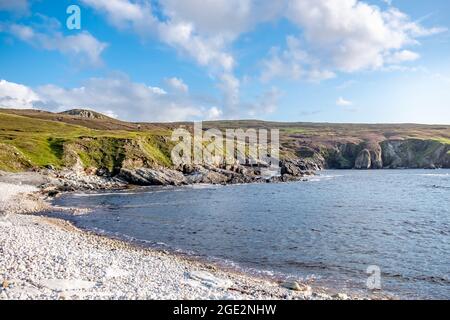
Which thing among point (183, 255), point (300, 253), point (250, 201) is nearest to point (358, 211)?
point (250, 201)

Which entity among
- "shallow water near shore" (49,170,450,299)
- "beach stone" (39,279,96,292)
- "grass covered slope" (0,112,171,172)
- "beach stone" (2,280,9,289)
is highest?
"grass covered slope" (0,112,171,172)

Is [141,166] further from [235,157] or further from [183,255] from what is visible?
[183,255]

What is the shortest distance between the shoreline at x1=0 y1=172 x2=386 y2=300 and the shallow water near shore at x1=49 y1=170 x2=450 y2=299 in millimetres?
3575

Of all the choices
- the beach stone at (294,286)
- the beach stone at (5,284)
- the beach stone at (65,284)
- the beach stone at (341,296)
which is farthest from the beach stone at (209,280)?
the beach stone at (5,284)

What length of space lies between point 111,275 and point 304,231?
26879 mm

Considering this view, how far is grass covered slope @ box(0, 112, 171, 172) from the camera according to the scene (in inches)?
3720

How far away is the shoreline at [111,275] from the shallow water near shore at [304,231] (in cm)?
358

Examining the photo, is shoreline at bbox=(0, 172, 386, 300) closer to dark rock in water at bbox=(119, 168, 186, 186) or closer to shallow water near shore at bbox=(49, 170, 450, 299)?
shallow water near shore at bbox=(49, 170, 450, 299)

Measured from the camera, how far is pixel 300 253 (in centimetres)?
3575

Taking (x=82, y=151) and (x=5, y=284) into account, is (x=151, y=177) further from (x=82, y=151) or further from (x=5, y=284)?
(x=5, y=284)

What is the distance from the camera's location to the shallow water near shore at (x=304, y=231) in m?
30.2

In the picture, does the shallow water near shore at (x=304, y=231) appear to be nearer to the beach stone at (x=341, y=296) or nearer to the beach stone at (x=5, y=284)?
the beach stone at (x=341, y=296)

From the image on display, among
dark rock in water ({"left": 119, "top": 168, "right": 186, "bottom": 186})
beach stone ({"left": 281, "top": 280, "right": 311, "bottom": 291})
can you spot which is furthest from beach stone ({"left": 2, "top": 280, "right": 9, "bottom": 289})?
dark rock in water ({"left": 119, "top": 168, "right": 186, "bottom": 186})

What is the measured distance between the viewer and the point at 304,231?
4553cm
